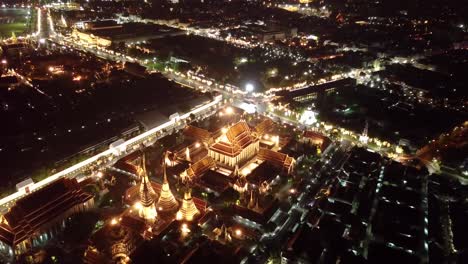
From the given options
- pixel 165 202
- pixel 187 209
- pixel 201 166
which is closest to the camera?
pixel 187 209

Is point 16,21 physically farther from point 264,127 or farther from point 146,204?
point 146,204

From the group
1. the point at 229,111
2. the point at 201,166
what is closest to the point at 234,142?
the point at 201,166

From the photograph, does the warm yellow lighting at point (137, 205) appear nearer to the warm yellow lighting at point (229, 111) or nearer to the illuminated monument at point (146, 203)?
the illuminated monument at point (146, 203)

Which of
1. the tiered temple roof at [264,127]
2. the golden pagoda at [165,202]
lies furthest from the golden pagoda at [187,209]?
the tiered temple roof at [264,127]

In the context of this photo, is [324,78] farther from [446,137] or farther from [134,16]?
[134,16]

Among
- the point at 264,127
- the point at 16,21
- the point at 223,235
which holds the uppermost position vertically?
the point at 264,127

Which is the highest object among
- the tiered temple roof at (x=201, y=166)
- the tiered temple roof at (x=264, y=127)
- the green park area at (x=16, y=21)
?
the tiered temple roof at (x=264, y=127)
